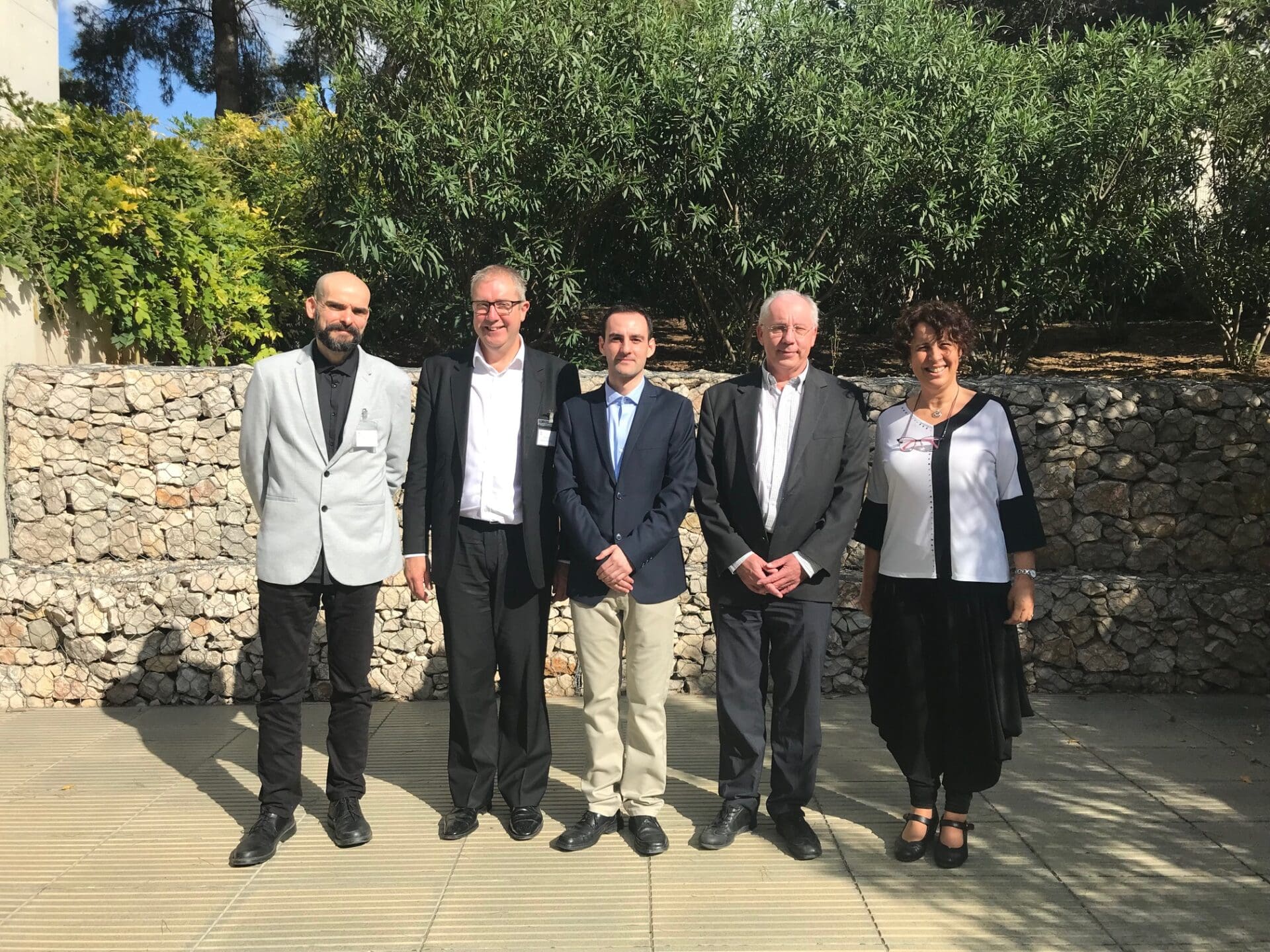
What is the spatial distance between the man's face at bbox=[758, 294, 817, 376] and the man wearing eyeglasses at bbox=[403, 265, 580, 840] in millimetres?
830

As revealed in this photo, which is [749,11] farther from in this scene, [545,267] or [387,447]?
[387,447]

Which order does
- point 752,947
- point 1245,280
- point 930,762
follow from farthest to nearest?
1. point 1245,280
2. point 930,762
3. point 752,947

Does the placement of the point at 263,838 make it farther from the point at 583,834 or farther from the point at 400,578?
the point at 400,578

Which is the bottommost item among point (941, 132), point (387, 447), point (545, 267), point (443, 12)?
point (387, 447)

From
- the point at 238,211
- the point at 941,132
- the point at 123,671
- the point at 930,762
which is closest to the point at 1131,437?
the point at 941,132

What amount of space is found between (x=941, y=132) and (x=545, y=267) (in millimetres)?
2987

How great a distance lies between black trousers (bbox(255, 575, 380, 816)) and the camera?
4.09 m

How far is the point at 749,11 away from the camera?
8.05 m

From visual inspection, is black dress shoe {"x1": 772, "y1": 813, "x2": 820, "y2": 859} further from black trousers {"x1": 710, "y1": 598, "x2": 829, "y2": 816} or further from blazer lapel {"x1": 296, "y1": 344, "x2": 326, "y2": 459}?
blazer lapel {"x1": 296, "y1": 344, "x2": 326, "y2": 459}

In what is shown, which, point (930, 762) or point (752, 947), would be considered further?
point (930, 762)

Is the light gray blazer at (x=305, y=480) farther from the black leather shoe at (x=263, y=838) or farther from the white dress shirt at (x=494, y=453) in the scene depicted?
the black leather shoe at (x=263, y=838)

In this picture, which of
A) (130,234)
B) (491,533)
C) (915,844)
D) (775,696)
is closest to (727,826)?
(775,696)

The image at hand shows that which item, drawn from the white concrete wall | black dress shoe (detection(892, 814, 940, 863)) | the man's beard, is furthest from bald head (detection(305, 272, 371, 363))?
the white concrete wall

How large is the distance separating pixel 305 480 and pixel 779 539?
182 cm
